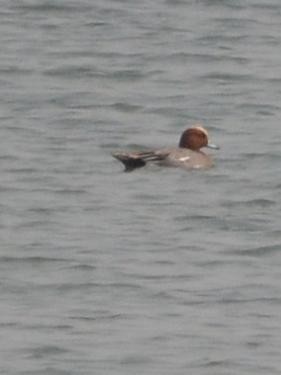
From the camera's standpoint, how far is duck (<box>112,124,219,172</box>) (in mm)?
17406

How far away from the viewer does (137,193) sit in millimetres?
16891

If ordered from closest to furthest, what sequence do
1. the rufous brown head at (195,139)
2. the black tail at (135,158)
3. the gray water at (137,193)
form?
the gray water at (137,193) < the black tail at (135,158) < the rufous brown head at (195,139)

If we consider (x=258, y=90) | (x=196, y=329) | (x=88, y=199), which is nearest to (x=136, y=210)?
(x=88, y=199)

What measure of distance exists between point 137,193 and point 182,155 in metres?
0.88

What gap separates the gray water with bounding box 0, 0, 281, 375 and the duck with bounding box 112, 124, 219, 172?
0.09 m

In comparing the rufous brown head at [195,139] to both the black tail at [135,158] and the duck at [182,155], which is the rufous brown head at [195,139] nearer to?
the duck at [182,155]

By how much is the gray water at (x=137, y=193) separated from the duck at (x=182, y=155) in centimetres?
9

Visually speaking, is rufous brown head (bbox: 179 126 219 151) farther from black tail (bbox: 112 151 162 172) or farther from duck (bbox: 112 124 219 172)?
black tail (bbox: 112 151 162 172)

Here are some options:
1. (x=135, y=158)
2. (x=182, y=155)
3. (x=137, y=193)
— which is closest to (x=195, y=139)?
(x=182, y=155)

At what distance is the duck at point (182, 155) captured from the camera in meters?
17.4

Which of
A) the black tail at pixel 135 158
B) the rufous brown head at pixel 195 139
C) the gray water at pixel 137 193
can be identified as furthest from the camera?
the rufous brown head at pixel 195 139

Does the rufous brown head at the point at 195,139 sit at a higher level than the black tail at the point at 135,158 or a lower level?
lower

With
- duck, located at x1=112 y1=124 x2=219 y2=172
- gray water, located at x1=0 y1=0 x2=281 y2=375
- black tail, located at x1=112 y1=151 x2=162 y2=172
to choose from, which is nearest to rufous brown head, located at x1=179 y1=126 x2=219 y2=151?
duck, located at x1=112 y1=124 x2=219 y2=172

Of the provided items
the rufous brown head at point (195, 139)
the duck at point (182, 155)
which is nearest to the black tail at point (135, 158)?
the duck at point (182, 155)
